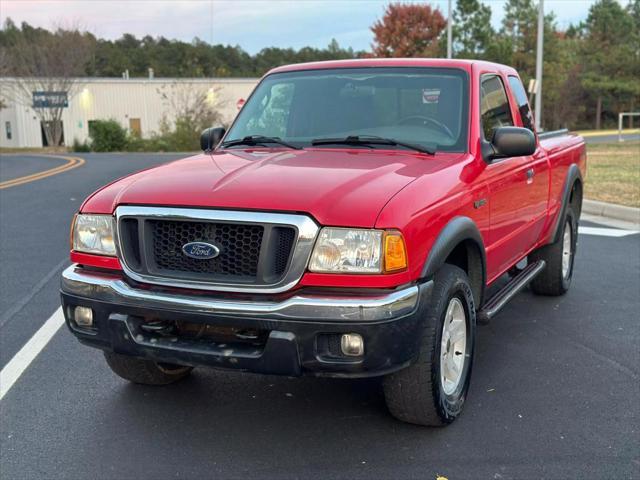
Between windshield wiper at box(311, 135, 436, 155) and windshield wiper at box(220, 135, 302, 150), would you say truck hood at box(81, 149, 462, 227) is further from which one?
windshield wiper at box(220, 135, 302, 150)

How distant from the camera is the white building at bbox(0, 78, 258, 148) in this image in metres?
55.8

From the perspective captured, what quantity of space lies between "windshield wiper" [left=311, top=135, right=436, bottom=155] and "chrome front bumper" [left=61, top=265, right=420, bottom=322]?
115 cm

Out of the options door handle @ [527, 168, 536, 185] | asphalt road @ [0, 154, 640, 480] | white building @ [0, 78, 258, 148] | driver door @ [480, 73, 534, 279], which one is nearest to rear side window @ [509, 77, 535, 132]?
driver door @ [480, 73, 534, 279]

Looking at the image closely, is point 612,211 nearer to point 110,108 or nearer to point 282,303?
point 282,303

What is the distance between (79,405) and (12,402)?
0.40m

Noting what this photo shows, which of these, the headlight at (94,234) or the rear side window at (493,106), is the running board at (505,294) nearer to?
the rear side window at (493,106)

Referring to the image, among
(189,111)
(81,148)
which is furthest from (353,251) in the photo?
(189,111)

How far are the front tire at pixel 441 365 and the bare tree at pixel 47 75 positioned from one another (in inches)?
2091

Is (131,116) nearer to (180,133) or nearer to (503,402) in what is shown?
(180,133)

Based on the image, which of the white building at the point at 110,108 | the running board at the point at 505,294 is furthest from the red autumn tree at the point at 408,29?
the running board at the point at 505,294

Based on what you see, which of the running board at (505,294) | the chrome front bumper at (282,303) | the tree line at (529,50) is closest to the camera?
the chrome front bumper at (282,303)

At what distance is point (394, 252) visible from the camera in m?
3.29

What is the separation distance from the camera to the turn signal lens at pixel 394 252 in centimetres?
327

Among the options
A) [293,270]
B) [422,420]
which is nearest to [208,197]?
[293,270]
